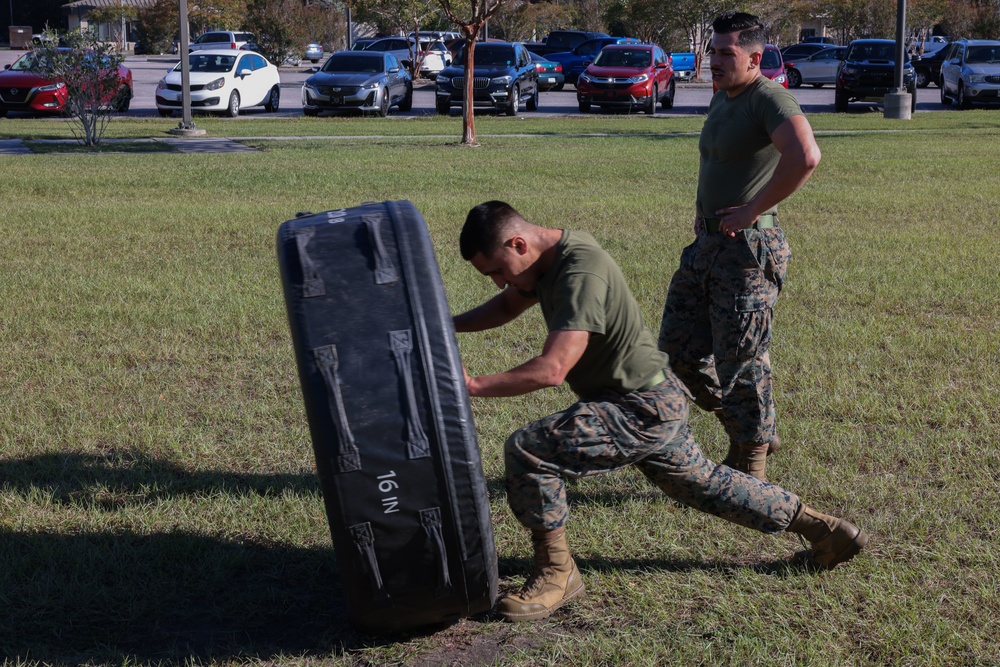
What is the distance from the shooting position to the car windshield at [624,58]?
29.2m

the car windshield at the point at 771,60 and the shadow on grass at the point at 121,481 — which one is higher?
the car windshield at the point at 771,60

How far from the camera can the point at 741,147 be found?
433cm

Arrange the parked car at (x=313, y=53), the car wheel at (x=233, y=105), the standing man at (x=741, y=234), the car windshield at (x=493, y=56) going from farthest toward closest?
the parked car at (x=313, y=53) → the car windshield at (x=493, y=56) → the car wheel at (x=233, y=105) → the standing man at (x=741, y=234)

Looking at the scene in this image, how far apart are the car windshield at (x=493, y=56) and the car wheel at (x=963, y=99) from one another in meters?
12.3

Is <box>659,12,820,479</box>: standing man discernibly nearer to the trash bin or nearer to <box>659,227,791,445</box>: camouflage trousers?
<box>659,227,791,445</box>: camouflage trousers

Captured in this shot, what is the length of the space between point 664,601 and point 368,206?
162 centimetres

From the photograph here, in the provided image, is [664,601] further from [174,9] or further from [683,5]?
[174,9]

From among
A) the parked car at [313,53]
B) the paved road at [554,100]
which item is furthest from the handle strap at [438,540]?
the parked car at [313,53]

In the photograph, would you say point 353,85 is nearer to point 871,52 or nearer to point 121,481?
point 871,52

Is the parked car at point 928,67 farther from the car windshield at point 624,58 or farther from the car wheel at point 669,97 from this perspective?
the car windshield at point 624,58

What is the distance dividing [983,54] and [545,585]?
31665 mm

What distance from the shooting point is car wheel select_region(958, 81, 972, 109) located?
100ft

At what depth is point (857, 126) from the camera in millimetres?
24109

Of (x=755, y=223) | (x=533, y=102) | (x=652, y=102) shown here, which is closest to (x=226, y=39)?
(x=533, y=102)
